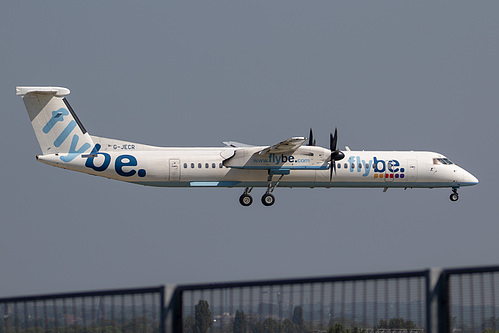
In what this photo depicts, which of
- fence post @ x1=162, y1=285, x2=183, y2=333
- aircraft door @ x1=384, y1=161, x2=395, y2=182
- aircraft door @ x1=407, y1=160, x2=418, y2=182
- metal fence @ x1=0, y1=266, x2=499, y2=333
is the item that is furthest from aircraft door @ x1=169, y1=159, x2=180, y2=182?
fence post @ x1=162, y1=285, x2=183, y2=333

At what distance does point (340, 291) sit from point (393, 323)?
0.63 meters

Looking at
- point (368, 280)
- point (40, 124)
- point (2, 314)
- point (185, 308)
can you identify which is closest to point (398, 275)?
point (368, 280)

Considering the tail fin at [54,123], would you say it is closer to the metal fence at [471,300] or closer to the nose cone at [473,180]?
the nose cone at [473,180]

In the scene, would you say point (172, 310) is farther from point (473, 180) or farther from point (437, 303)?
point (473, 180)

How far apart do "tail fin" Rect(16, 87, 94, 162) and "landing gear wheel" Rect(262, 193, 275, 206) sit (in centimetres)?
1168

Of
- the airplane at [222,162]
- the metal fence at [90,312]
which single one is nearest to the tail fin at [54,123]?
the airplane at [222,162]

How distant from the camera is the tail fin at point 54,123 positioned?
48.0 metres

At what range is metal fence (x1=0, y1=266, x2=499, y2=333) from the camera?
7.56m

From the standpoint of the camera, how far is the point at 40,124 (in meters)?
48.6

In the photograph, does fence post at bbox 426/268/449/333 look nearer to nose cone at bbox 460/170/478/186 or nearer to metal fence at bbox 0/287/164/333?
metal fence at bbox 0/287/164/333

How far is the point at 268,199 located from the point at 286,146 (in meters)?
4.79

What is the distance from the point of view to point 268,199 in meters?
50.1

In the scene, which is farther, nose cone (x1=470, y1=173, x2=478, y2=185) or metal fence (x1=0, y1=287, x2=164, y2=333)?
nose cone (x1=470, y1=173, x2=478, y2=185)

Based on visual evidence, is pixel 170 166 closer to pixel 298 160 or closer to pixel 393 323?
pixel 298 160
